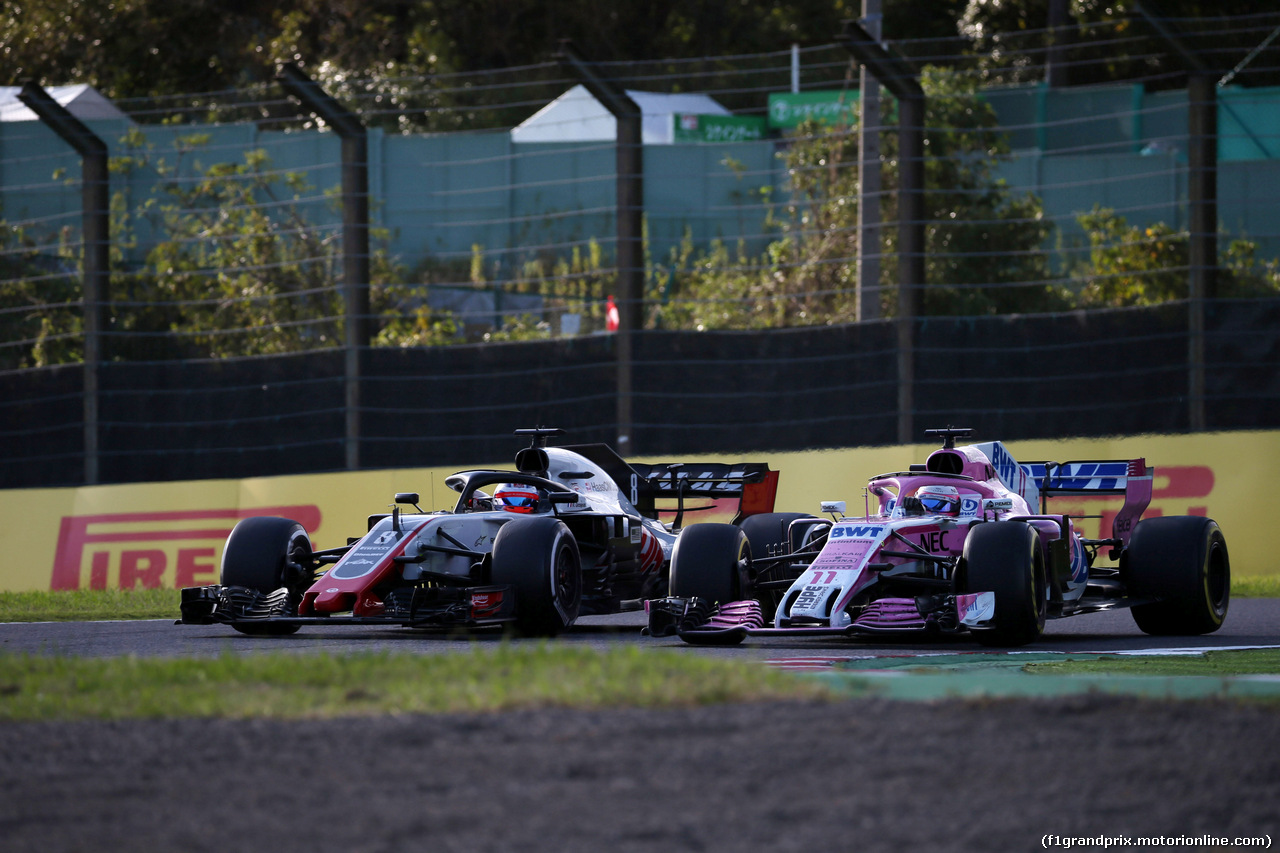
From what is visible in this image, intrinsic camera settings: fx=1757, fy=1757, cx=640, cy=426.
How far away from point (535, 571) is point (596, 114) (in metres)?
25.7

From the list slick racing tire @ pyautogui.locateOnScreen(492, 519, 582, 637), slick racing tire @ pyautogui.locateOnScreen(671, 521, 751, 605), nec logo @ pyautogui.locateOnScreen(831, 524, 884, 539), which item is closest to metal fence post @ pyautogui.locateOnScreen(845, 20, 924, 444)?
slick racing tire @ pyautogui.locateOnScreen(671, 521, 751, 605)

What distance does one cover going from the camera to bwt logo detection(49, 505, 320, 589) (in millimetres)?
15398

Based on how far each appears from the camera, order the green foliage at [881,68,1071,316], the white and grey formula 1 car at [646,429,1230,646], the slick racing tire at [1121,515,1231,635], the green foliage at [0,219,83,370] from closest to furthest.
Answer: the white and grey formula 1 car at [646,429,1230,646], the slick racing tire at [1121,515,1231,635], the green foliage at [0,219,83,370], the green foliage at [881,68,1071,316]

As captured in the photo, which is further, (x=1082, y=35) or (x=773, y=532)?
(x=1082, y=35)

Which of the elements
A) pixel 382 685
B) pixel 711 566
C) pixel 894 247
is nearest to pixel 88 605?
pixel 711 566

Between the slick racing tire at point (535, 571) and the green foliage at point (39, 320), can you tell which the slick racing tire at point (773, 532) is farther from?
the green foliage at point (39, 320)

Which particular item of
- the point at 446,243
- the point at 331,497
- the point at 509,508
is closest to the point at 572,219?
the point at 446,243

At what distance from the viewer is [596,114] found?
34812 mm

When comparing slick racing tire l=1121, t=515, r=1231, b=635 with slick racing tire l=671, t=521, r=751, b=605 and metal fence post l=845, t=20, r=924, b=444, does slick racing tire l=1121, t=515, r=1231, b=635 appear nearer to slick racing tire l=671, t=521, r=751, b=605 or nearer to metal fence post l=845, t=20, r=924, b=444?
slick racing tire l=671, t=521, r=751, b=605

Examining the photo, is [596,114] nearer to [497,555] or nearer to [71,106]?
[71,106]

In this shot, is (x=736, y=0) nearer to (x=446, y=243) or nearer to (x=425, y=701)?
(x=446, y=243)

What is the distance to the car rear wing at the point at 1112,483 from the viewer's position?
1147cm

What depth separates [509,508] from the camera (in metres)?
11.6

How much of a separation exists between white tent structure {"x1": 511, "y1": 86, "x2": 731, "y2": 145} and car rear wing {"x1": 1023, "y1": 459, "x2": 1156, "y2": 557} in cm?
2203
